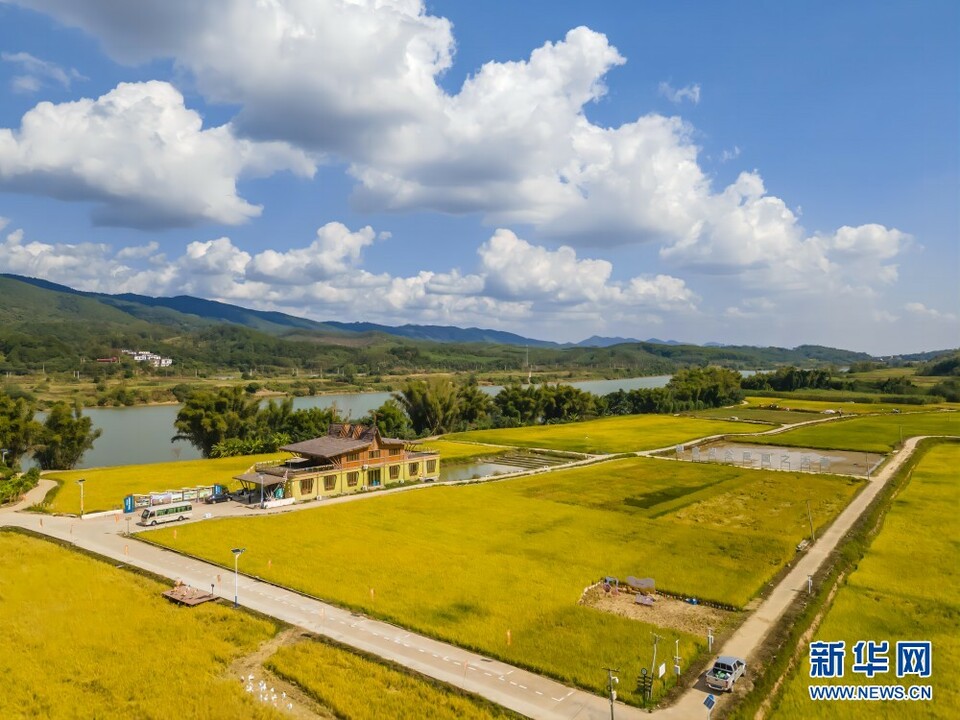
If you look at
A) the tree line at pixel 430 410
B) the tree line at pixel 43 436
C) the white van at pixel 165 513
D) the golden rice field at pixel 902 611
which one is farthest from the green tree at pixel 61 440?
the golden rice field at pixel 902 611

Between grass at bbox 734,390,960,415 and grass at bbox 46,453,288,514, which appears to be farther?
grass at bbox 734,390,960,415

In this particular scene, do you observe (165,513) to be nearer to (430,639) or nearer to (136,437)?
(430,639)

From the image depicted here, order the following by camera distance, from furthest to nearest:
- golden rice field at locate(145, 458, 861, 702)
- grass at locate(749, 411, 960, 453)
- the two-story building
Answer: grass at locate(749, 411, 960, 453), the two-story building, golden rice field at locate(145, 458, 861, 702)

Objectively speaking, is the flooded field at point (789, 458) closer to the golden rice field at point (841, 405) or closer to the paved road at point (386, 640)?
the paved road at point (386, 640)

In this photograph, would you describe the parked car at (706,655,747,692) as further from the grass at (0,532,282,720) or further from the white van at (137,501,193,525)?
the white van at (137,501,193,525)

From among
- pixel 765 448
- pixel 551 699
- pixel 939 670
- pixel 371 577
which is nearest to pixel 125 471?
pixel 371 577

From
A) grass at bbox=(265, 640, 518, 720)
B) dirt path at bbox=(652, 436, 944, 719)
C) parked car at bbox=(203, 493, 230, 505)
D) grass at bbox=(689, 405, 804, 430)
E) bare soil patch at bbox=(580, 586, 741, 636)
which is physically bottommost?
parked car at bbox=(203, 493, 230, 505)

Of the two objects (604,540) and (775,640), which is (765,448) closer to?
(604,540)

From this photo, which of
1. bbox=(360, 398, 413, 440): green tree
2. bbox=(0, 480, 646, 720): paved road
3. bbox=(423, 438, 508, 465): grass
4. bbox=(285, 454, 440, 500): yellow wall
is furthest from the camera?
bbox=(360, 398, 413, 440): green tree

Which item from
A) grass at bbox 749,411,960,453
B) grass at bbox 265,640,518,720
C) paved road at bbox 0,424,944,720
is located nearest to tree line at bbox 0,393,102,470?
paved road at bbox 0,424,944,720
